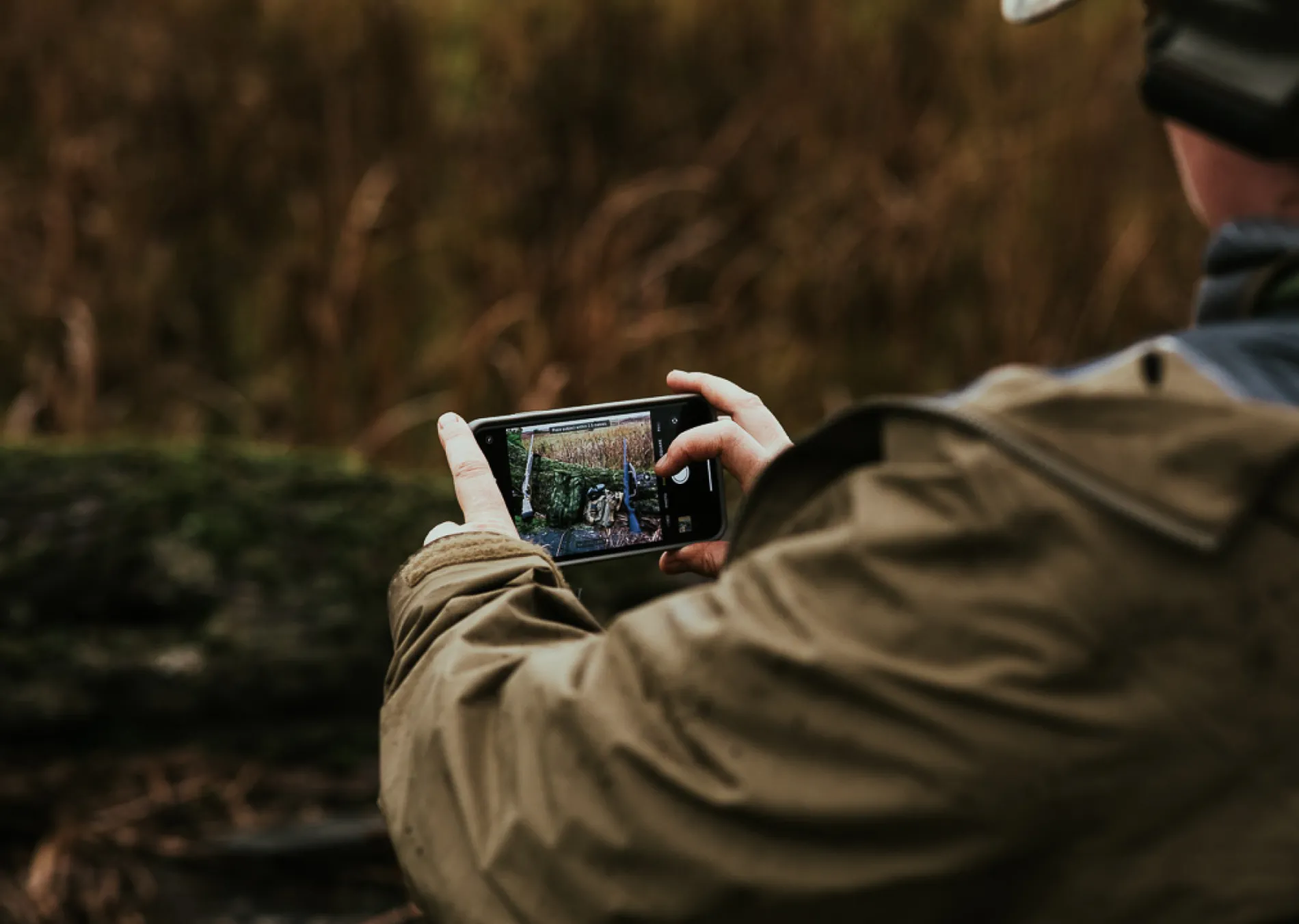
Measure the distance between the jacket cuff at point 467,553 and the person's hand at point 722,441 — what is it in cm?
34

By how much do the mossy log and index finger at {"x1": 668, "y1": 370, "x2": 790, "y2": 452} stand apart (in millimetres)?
1293

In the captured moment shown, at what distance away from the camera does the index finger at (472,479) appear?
1.34 meters

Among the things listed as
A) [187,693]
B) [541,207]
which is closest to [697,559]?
[187,693]

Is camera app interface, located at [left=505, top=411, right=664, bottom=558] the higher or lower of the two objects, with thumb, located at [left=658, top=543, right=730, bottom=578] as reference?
higher

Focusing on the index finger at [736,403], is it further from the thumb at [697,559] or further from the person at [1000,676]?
the person at [1000,676]

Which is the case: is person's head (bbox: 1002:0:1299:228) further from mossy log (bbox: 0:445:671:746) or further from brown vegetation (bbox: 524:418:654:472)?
mossy log (bbox: 0:445:671:746)

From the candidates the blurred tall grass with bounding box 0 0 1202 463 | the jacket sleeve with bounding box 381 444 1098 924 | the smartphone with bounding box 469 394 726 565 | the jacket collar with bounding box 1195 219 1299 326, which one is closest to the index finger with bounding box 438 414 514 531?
the smartphone with bounding box 469 394 726 565

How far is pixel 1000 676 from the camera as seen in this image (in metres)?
0.80

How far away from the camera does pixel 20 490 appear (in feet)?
9.27

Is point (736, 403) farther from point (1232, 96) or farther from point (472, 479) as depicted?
point (1232, 96)

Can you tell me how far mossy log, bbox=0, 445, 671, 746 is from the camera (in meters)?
2.75

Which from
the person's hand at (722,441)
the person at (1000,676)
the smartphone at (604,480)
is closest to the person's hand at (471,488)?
the smartphone at (604,480)

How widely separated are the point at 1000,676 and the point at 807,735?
0.37ft

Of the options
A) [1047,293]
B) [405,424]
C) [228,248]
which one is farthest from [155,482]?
[1047,293]
